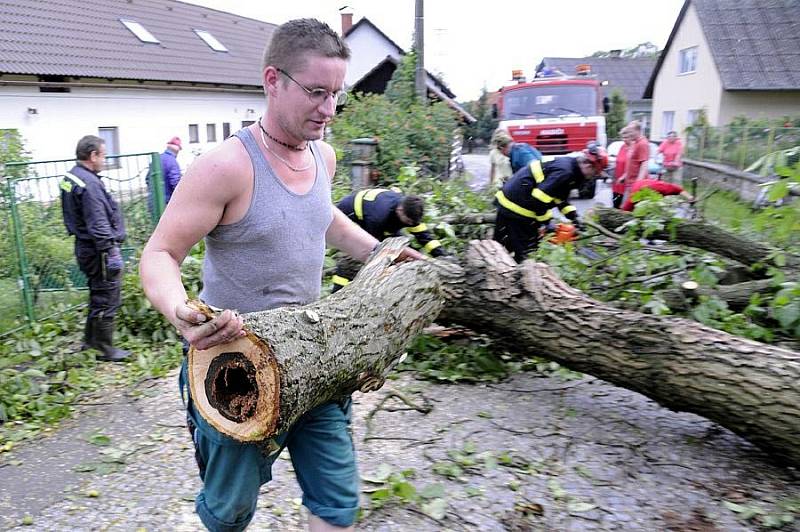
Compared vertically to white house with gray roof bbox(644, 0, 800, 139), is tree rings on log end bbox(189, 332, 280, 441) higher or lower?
lower

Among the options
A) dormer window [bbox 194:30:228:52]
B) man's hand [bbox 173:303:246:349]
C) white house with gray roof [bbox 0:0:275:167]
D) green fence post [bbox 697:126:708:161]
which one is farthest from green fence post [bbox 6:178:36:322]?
dormer window [bbox 194:30:228:52]

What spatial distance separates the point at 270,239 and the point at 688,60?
30.9 m

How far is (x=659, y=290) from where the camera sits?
4785 millimetres

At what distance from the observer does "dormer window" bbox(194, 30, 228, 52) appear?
24019mm

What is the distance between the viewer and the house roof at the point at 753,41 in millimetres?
23125

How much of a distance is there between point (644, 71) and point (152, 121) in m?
41.6

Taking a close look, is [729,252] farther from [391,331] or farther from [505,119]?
[505,119]

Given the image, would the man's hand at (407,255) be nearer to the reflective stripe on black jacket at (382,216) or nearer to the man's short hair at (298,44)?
the man's short hair at (298,44)

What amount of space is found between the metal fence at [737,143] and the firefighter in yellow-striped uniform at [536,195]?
7.37 metres

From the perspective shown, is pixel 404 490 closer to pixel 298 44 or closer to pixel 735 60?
pixel 298 44

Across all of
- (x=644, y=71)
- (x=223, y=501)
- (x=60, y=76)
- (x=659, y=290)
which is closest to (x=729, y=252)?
(x=659, y=290)

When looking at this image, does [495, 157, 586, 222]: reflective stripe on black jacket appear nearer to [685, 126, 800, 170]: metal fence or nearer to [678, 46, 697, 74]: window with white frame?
[685, 126, 800, 170]: metal fence

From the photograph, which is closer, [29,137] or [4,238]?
[4,238]

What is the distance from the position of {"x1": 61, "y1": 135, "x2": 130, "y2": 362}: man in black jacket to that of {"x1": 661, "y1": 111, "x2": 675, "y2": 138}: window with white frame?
97.6ft
